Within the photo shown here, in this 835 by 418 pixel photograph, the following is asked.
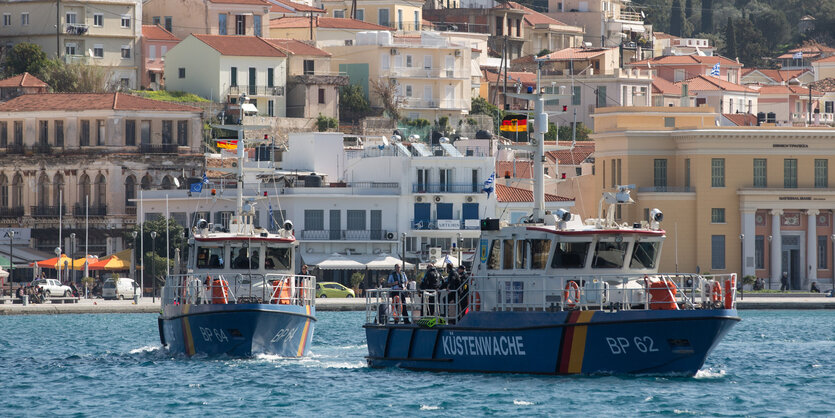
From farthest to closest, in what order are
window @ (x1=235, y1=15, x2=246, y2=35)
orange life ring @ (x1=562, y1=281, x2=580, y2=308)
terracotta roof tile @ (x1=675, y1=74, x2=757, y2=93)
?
terracotta roof tile @ (x1=675, y1=74, x2=757, y2=93), window @ (x1=235, y1=15, x2=246, y2=35), orange life ring @ (x1=562, y1=281, x2=580, y2=308)

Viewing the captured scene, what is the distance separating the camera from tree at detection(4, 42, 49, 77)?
109 metres

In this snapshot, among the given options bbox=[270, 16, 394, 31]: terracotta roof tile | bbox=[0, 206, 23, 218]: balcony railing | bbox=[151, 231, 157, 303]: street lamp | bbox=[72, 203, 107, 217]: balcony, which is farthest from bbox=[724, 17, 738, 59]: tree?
bbox=[151, 231, 157, 303]: street lamp

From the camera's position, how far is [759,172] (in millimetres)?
89312

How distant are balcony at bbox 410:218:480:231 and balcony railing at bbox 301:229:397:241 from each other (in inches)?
50.4

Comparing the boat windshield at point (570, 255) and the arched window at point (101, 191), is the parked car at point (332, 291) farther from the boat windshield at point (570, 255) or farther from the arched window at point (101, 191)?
the boat windshield at point (570, 255)

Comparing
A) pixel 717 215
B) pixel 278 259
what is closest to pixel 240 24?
pixel 717 215

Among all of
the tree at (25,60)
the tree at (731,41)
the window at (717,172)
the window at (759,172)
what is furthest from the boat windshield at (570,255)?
the tree at (731,41)

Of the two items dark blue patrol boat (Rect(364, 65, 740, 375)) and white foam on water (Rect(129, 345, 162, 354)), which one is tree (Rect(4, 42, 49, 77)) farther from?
dark blue patrol boat (Rect(364, 65, 740, 375))

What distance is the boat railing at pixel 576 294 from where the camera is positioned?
35.4 m

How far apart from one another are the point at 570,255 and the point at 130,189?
61886mm

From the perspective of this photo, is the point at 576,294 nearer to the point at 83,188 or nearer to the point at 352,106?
the point at 83,188

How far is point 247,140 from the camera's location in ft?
328

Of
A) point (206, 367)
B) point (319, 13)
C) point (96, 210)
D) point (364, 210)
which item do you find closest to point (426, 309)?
point (206, 367)

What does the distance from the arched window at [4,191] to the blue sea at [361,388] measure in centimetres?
4808
